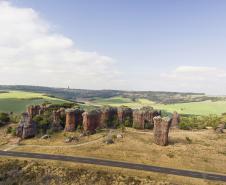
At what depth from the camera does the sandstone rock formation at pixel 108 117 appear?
424ft

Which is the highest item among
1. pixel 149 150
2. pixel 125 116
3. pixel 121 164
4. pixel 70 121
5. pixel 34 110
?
pixel 34 110

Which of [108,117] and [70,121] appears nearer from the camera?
[70,121]

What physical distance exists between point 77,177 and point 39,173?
11436mm

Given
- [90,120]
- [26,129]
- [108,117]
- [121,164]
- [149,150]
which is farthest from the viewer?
[108,117]

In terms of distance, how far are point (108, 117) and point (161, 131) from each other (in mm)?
37223

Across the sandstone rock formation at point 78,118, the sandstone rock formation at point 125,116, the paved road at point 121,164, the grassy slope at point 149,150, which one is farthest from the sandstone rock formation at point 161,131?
the sandstone rock formation at point 78,118

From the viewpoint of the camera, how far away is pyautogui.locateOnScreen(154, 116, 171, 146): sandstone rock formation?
325ft

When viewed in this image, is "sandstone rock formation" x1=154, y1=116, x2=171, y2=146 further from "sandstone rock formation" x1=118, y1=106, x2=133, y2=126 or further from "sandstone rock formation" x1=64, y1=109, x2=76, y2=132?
"sandstone rock formation" x1=64, y1=109, x2=76, y2=132

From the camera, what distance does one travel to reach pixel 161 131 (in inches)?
3939

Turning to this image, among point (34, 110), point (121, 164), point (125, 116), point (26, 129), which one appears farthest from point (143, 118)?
point (34, 110)

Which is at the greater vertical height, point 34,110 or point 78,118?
point 34,110

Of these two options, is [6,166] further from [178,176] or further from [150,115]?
[150,115]

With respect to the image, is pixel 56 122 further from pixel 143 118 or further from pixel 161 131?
pixel 161 131

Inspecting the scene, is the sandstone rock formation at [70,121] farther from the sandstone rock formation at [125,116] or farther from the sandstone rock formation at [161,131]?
the sandstone rock formation at [161,131]
